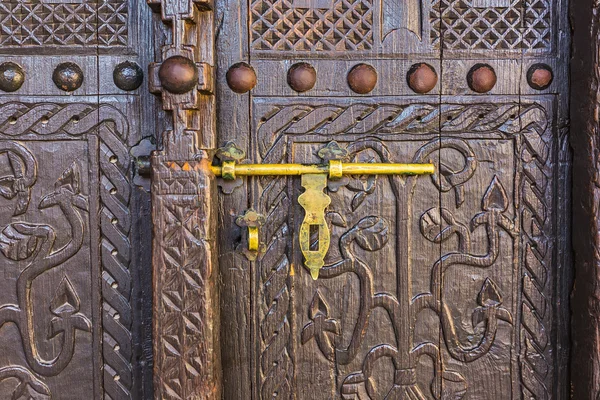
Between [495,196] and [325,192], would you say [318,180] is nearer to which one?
[325,192]

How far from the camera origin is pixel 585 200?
95 cm

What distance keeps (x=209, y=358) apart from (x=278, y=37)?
648 millimetres

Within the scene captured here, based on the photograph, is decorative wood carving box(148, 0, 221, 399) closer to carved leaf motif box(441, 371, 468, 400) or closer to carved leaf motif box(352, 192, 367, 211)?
carved leaf motif box(352, 192, 367, 211)

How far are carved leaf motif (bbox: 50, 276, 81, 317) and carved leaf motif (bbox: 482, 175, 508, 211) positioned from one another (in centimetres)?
86

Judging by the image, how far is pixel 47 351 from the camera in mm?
993

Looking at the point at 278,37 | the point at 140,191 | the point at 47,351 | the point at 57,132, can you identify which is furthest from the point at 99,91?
the point at 47,351

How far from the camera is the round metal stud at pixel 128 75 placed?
38.6 inches

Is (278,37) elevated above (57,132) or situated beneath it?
elevated above

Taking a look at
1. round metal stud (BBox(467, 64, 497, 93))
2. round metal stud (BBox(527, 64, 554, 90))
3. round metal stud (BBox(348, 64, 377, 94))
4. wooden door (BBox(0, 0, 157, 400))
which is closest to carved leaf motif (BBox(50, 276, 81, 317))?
wooden door (BBox(0, 0, 157, 400))

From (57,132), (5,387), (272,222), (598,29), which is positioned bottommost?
(5,387)

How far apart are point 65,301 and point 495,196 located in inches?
35.9

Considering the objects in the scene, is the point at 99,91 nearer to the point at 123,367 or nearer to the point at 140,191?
the point at 140,191

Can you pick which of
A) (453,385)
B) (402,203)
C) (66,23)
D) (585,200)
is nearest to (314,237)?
(402,203)

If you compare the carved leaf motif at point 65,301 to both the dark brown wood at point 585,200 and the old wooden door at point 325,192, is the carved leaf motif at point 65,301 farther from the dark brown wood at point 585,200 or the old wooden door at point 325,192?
the dark brown wood at point 585,200
